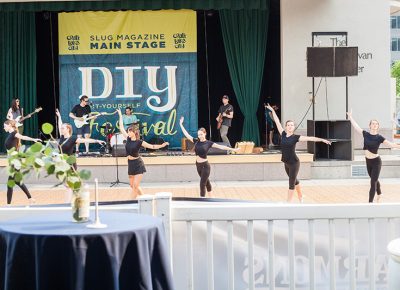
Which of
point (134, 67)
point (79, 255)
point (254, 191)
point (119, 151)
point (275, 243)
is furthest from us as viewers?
point (134, 67)

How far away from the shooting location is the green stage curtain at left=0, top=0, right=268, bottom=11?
65.4 feet

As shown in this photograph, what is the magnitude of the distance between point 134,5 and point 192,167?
5.41 meters

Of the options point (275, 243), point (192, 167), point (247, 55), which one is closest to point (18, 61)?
point (247, 55)

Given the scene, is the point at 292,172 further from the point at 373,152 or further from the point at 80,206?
the point at 80,206

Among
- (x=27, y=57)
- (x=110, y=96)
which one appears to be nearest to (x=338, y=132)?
(x=110, y=96)

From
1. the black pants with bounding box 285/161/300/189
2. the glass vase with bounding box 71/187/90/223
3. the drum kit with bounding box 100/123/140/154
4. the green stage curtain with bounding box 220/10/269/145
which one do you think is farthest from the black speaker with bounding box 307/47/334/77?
the glass vase with bounding box 71/187/90/223

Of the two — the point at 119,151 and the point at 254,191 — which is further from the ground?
the point at 119,151

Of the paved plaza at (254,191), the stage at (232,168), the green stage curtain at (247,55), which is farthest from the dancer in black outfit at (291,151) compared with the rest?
the green stage curtain at (247,55)

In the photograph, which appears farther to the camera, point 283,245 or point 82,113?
point 82,113

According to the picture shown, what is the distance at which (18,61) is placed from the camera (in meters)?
21.4

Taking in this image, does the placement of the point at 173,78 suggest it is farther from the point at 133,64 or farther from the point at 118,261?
the point at 118,261

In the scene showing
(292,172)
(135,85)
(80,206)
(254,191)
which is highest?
(135,85)

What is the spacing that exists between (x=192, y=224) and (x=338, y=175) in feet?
47.9

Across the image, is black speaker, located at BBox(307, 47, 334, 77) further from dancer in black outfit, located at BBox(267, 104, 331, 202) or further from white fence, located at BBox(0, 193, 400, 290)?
white fence, located at BBox(0, 193, 400, 290)
